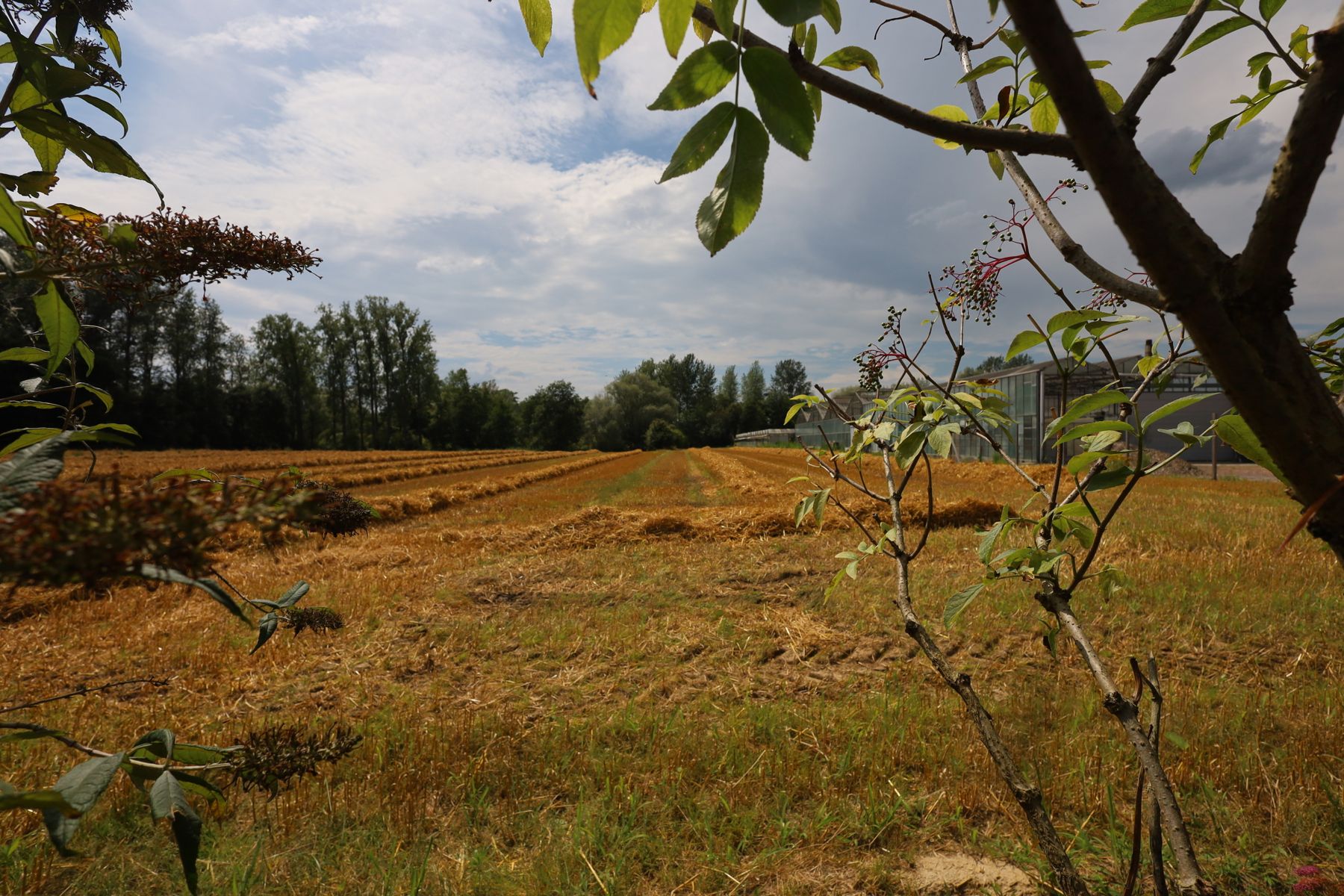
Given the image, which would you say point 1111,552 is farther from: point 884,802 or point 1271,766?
point 884,802

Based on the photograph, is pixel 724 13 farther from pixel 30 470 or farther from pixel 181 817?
pixel 181 817

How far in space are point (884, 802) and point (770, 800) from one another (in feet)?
1.66

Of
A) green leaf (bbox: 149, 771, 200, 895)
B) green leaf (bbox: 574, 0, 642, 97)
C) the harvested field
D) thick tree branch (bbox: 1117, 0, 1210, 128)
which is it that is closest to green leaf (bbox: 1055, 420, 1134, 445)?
thick tree branch (bbox: 1117, 0, 1210, 128)

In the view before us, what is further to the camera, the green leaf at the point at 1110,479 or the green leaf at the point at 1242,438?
the green leaf at the point at 1110,479

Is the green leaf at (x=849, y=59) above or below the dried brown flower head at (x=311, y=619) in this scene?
above

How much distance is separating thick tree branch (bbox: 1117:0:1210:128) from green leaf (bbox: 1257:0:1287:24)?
129mm

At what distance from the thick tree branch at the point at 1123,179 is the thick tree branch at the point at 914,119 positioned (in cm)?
11

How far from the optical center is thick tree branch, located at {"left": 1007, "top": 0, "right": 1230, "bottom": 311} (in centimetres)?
35

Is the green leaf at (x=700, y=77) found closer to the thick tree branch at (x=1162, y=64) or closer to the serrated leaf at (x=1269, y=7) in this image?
the thick tree branch at (x=1162, y=64)

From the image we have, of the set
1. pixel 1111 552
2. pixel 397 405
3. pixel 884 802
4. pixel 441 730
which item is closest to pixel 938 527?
pixel 1111 552

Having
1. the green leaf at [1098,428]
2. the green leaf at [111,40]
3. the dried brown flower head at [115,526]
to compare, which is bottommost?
the dried brown flower head at [115,526]

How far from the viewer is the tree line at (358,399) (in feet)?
160

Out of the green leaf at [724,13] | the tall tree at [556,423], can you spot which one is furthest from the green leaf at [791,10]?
the tall tree at [556,423]

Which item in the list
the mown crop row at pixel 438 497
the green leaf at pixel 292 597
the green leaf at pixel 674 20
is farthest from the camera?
the mown crop row at pixel 438 497
